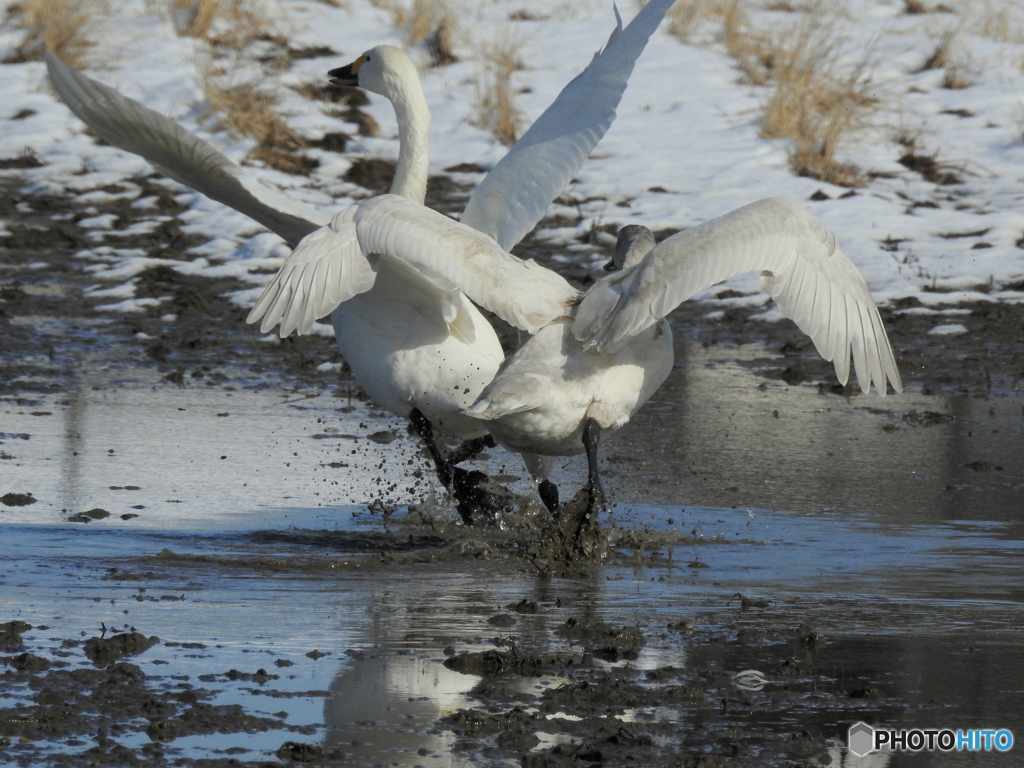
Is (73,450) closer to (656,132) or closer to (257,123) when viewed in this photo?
(257,123)

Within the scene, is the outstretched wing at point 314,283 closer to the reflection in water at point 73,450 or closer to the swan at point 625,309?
the swan at point 625,309

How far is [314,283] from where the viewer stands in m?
5.37

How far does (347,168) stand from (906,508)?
306 inches

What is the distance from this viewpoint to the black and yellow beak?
7664 mm

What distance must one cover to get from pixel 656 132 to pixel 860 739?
36.3ft

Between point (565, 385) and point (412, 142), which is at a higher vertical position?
point (412, 142)

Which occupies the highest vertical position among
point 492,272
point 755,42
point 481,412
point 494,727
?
point 755,42

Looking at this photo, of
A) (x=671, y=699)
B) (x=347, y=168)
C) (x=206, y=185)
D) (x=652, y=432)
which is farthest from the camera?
(x=347, y=168)

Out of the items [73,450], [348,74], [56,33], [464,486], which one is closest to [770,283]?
[464,486]

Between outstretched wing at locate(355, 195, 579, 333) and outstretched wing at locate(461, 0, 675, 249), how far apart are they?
5.23ft

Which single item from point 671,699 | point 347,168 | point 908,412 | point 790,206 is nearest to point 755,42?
point 347,168

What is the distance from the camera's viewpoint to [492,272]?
537cm

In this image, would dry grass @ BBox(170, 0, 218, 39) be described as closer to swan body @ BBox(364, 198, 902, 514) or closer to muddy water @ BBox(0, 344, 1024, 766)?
muddy water @ BBox(0, 344, 1024, 766)

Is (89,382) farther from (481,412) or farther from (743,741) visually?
(743,741)
